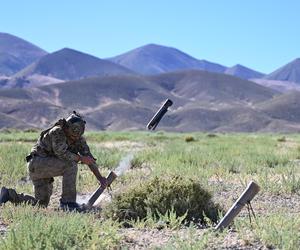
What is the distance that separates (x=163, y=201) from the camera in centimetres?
788

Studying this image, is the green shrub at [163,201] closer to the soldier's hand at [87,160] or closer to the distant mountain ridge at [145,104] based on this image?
the soldier's hand at [87,160]

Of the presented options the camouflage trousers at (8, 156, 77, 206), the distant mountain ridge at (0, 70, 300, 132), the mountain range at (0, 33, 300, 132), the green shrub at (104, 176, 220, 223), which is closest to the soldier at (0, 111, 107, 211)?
the camouflage trousers at (8, 156, 77, 206)

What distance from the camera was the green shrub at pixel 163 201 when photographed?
7844mm

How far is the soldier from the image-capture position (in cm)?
868

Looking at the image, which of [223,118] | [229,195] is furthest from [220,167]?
[223,118]

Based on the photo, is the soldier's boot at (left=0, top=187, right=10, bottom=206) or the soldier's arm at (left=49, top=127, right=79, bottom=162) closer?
the soldier's arm at (left=49, top=127, right=79, bottom=162)

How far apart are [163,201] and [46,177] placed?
6.54 ft

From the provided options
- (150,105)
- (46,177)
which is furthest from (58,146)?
(150,105)

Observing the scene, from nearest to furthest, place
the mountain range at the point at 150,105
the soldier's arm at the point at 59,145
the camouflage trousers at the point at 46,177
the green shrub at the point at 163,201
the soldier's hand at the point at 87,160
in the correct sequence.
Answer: the green shrub at the point at 163,201 < the soldier's arm at the point at 59,145 < the soldier's hand at the point at 87,160 < the camouflage trousers at the point at 46,177 < the mountain range at the point at 150,105

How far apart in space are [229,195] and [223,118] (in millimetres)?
123126

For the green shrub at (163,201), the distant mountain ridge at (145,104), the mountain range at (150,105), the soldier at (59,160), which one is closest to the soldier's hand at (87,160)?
the soldier at (59,160)

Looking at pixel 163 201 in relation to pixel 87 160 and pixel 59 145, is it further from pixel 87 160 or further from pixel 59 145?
pixel 59 145

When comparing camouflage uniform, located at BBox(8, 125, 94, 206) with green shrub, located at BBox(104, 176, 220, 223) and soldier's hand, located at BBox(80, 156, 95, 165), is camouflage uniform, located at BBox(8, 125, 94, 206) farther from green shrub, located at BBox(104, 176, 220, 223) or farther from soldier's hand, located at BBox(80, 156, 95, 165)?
green shrub, located at BBox(104, 176, 220, 223)

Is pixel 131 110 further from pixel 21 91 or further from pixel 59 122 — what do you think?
pixel 59 122
